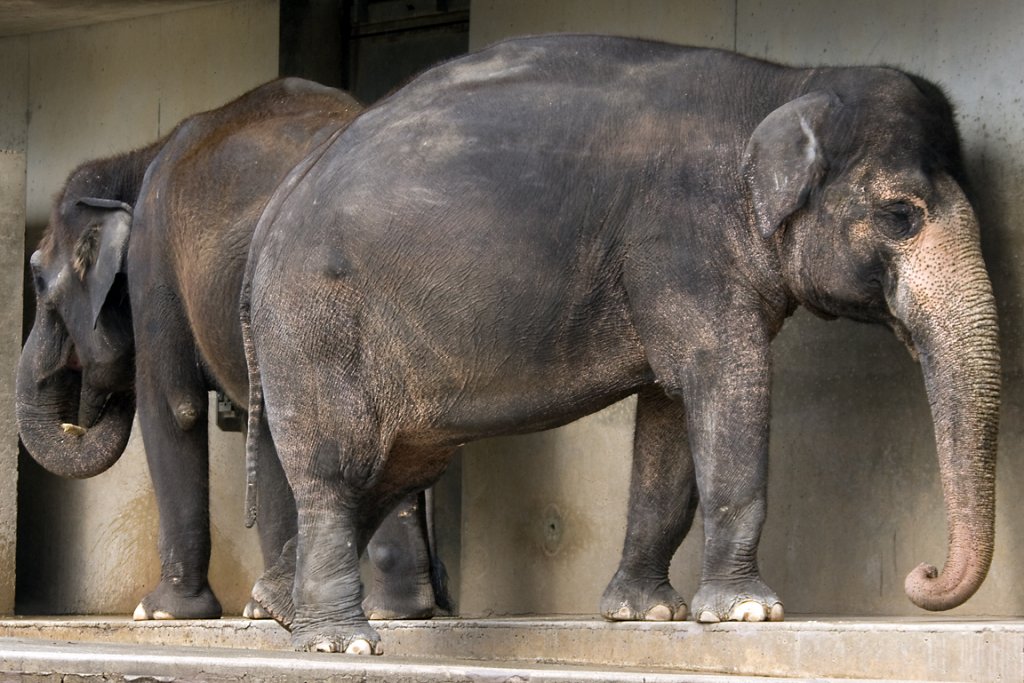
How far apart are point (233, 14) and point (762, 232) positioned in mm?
4149

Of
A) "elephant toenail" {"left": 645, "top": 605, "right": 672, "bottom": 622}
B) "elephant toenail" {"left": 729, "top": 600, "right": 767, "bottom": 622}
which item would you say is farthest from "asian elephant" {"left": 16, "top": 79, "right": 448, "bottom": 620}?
"elephant toenail" {"left": 729, "top": 600, "right": 767, "bottom": 622}

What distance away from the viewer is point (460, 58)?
7484mm

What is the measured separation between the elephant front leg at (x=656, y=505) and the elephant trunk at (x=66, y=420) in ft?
9.42

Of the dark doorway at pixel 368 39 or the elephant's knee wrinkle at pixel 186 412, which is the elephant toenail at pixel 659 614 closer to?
the elephant's knee wrinkle at pixel 186 412

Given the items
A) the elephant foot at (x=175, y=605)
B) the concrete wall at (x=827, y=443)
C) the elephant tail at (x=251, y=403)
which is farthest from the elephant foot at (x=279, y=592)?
the concrete wall at (x=827, y=443)

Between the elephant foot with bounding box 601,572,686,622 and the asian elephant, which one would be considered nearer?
the elephant foot with bounding box 601,572,686,622

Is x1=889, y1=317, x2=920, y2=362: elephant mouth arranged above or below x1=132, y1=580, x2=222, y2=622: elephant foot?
above

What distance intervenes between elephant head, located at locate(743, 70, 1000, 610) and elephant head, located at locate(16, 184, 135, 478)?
3.40 meters

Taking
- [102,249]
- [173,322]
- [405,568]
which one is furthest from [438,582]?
[102,249]

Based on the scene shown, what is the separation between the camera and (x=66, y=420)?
9570mm

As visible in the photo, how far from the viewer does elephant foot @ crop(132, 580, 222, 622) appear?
890cm

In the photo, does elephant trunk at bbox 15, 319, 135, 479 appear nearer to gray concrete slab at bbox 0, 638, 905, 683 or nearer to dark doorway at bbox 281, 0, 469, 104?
dark doorway at bbox 281, 0, 469, 104

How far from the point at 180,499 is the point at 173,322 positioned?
0.69 m

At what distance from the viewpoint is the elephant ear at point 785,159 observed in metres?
6.75
